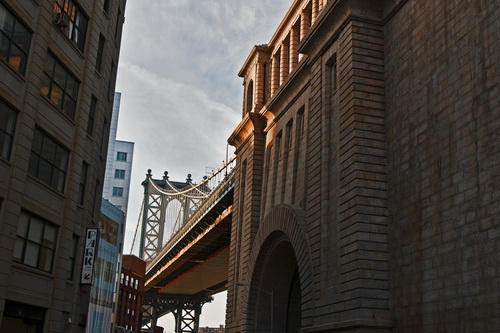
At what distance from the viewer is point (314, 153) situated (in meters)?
34.0

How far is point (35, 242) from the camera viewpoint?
25375 mm

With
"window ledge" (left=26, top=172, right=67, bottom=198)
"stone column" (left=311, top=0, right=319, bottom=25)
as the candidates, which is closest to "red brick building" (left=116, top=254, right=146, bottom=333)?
"stone column" (left=311, top=0, right=319, bottom=25)

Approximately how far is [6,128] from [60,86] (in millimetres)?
5213

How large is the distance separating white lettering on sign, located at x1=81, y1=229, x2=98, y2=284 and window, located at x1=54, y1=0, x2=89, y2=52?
870 cm

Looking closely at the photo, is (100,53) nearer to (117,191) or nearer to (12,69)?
(12,69)

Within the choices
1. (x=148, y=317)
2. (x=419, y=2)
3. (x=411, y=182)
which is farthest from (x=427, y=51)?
(x=148, y=317)

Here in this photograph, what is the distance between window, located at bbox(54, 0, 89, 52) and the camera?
27.7 m

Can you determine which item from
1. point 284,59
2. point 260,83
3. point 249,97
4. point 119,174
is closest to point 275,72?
point 284,59

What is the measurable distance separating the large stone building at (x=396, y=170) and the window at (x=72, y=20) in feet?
39.3

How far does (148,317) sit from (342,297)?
127143 mm

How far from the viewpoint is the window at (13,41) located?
23.5 metres

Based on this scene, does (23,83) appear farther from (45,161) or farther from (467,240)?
(467,240)

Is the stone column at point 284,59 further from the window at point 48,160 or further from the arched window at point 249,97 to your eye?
the window at point 48,160

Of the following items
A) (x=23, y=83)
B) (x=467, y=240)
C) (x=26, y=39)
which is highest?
(x=26, y=39)
